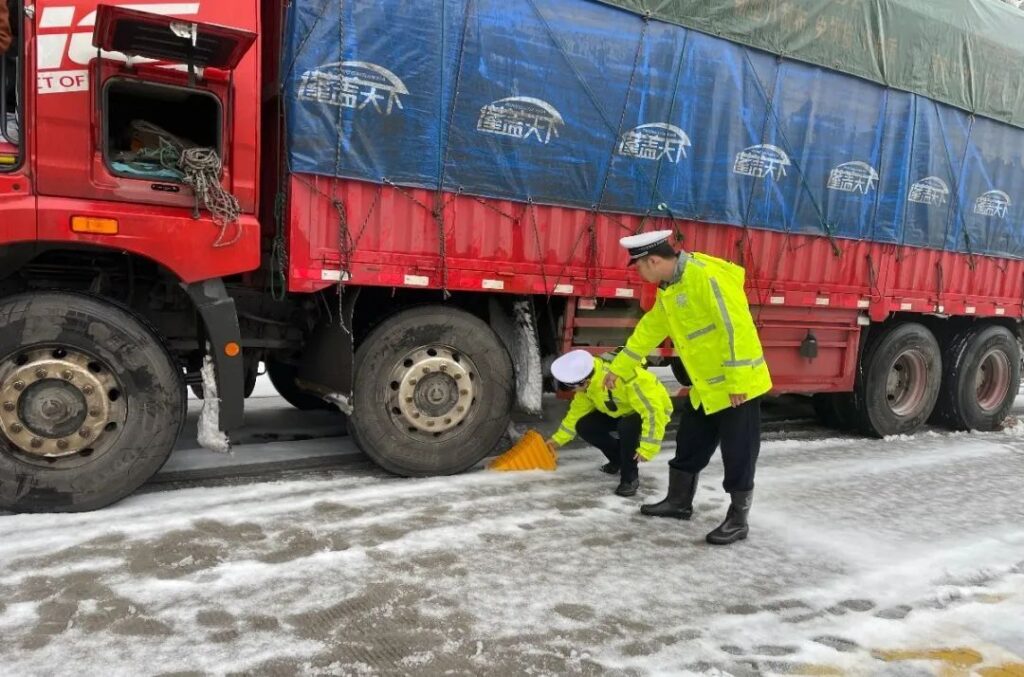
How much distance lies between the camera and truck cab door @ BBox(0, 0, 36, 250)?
130 inches

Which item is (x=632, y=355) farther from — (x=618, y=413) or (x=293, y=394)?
(x=293, y=394)

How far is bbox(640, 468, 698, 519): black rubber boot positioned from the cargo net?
2683mm

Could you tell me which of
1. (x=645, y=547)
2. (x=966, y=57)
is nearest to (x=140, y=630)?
(x=645, y=547)

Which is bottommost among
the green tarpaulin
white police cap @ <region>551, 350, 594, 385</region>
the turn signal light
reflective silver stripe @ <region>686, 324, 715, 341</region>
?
white police cap @ <region>551, 350, 594, 385</region>

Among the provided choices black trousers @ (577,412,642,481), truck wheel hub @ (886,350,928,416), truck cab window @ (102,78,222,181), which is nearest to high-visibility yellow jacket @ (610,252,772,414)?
black trousers @ (577,412,642,481)

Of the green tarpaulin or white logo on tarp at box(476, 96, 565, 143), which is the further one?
the green tarpaulin

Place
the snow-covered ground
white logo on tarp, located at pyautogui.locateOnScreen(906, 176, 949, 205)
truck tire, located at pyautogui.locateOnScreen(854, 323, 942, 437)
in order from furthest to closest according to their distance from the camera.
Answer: truck tire, located at pyautogui.locateOnScreen(854, 323, 942, 437) → white logo on tarp, located at pyautogui.locateOnScreen(906, 176, 949, 205) → the snow-covered ground

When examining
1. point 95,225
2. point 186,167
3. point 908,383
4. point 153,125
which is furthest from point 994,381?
point 95,225

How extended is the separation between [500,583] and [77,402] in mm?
2269

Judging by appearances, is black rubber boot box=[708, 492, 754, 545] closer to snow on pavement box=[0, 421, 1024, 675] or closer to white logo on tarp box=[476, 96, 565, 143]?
snow on pavement box=[0, 421, 1024, 675]

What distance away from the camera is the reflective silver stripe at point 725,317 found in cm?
351

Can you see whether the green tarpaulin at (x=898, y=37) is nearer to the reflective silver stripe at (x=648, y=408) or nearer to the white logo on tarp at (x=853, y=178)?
the white logo on tarp at (x=853, y=178)

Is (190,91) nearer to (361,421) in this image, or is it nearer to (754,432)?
(361,421)

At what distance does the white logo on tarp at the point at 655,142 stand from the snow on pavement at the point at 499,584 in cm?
224
